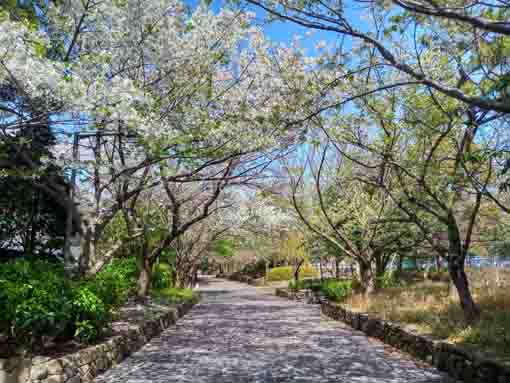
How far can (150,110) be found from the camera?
282 inches

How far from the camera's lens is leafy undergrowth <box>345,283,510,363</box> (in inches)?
236

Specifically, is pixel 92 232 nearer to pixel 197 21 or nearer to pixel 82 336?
pixel 82 336

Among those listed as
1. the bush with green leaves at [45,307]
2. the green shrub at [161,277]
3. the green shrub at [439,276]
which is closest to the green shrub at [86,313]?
the bush with green leaves at [45,307]

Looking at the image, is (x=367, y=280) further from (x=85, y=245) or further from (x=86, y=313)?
(x=86, y=313)

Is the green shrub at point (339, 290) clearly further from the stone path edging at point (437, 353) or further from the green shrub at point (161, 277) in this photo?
the green shrub at point (161, 277)

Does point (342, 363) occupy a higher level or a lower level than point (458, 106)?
lower

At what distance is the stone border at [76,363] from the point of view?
14.7ft

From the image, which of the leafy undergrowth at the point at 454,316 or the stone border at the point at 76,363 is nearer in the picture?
the stone border at the point at 76,363

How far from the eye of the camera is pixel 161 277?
18.4m

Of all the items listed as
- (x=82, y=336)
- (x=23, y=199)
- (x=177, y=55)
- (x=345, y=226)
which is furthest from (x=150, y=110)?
(x=345, y=226)

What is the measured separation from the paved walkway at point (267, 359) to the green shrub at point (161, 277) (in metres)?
7.37

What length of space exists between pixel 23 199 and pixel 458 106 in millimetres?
11014

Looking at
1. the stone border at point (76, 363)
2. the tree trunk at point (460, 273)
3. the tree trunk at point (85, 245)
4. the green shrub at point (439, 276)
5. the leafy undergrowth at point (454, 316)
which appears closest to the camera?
the stone border at point (76, 363)

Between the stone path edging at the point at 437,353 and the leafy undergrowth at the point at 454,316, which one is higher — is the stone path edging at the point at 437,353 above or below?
below
